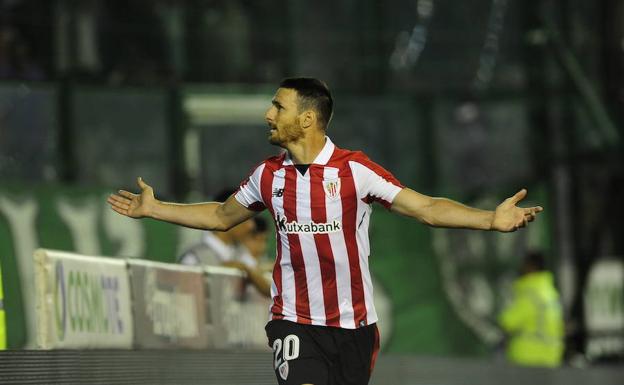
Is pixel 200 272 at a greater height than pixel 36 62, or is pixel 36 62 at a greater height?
pixel 36 62

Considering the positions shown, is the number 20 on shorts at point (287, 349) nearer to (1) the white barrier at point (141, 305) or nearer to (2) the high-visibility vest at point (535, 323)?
(1) the white barrier at point (141, 305)

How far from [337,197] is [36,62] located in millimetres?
10466

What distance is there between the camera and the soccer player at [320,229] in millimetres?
7910

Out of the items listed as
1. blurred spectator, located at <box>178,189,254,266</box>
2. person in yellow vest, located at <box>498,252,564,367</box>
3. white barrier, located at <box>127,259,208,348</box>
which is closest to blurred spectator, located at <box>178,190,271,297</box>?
blurred spectator, located at <box>178,189,254,266</box>

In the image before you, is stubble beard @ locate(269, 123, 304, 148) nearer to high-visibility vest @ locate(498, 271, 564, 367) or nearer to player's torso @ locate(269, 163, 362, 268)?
player's torso @ locate(269, 163, 362, 268)

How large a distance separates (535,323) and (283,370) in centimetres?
1026

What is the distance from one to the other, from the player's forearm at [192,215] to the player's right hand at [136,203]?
32mm

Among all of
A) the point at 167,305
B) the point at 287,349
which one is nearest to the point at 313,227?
the point at 287,349

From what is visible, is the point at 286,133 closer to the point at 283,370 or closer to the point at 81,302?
the point at 283,370

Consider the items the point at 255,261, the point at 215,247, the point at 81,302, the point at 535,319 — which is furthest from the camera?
the point at 535,319

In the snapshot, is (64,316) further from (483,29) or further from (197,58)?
(483,29)

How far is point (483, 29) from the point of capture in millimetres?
20922

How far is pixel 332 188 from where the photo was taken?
26.0ft

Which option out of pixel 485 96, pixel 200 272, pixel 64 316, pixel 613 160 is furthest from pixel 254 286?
pixel 613 160
